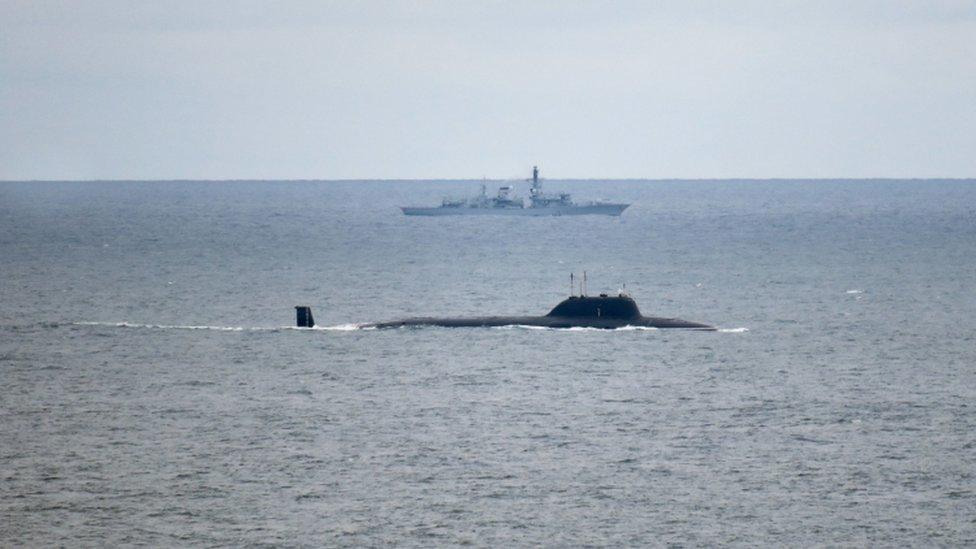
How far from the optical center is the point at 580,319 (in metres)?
92.3

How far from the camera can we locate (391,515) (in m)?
48.8

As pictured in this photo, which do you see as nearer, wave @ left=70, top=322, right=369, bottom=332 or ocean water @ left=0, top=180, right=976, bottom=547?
ocean water @ left=0, top=180, right=976, bottom=547

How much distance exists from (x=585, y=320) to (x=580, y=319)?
16.4 inches

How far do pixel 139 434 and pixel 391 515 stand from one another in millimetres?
16319

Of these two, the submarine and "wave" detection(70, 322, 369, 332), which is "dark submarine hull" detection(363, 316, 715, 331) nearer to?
the submarine

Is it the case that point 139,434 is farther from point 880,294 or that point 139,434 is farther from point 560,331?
point 880,294

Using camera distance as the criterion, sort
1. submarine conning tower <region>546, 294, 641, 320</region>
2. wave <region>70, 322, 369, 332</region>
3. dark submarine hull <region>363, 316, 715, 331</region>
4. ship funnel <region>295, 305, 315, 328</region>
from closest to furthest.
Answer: submarine conning tower <region>546, 294, 641, 320</region>
dark submarine hull <region>363, 316, 715, 331</region>
ship funnel <region>295, 305, 315, 328</region>
wave <region>70, 322, 369, 332</region>

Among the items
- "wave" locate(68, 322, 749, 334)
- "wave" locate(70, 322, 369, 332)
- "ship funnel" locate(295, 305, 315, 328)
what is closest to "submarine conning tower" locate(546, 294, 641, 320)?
"wave" locate(68, 322, 749, 334)

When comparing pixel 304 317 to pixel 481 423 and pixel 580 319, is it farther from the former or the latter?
pixel 481 423

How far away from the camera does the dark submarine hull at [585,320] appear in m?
91.8

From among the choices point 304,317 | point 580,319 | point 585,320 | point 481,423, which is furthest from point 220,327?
point 481,423

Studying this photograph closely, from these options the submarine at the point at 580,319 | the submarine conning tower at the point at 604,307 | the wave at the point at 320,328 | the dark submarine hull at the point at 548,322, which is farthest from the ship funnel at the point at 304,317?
the submarine conning tower at the point at 604,307

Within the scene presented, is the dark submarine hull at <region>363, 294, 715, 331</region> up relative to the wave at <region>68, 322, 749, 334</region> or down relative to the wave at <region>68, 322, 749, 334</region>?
up

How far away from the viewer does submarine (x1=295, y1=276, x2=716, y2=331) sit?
91.8 m
